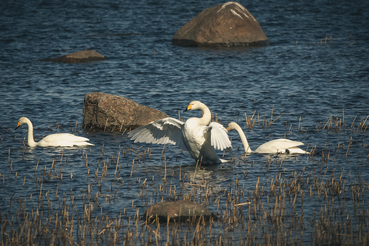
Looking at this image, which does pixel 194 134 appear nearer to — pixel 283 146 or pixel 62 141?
pixel 283 146

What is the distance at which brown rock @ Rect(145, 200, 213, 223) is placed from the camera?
794cm

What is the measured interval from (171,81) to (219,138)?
9.82 meters

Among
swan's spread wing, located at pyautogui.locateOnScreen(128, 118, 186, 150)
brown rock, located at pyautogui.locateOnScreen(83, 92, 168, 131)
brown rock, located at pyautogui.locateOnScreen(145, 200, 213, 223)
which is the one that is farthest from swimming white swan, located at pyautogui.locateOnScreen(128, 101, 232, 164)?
brown rock, located at pyautogui.locateOnScreen(145, 200, 213, 223)

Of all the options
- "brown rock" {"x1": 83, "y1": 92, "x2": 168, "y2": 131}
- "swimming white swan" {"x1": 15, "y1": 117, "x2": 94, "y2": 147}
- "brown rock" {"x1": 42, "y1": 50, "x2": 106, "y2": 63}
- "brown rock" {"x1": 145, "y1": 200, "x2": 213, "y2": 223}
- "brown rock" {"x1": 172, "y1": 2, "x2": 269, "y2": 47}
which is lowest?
"brown rock" {"x1": 145, "y1": 200, "x2": 213, "y2": 223}

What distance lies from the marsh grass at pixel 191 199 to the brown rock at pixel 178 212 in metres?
0.11

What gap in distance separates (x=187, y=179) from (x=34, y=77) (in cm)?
1229

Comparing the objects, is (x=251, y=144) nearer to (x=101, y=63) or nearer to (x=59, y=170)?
(x=59, y=170)

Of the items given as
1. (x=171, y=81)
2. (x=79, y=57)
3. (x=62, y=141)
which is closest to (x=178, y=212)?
(x=62, y=141)

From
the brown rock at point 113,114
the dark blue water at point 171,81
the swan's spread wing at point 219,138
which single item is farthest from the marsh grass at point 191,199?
the brown rock at point 113,114

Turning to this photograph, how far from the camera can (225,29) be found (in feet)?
85.9

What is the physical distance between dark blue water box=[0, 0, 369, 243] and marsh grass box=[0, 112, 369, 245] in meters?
0.09

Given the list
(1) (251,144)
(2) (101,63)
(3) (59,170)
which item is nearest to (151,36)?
(2) (101,63)

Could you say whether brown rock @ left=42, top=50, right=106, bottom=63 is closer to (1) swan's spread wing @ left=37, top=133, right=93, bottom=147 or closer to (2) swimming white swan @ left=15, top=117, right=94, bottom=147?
(2) swimming white swan @ left=15, top=117, right=94, bottom=147

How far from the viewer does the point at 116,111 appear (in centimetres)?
1479
